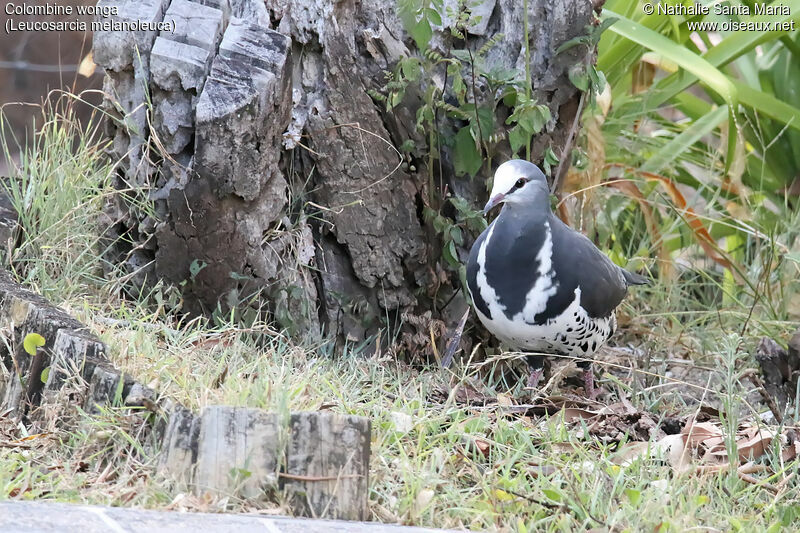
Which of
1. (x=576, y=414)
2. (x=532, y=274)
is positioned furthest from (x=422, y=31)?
(x=576, y=414)

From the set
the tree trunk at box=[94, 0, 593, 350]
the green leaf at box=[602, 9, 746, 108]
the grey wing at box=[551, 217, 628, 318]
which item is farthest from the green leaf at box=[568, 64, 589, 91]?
the green leaf at box=[602, 9, 746, 108]

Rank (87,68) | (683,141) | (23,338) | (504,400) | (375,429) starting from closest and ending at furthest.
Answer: (375,429) < (23,338) < (504,400) < (87,68) < (683,141)

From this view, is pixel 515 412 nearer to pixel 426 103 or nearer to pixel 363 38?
pixel 426 103

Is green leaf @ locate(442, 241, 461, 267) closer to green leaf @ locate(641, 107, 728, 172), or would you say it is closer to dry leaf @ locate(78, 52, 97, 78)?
green leaf @ locate(641, 107, 728, 172)

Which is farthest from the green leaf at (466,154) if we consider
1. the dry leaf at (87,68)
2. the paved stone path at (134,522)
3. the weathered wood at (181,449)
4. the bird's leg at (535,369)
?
the paved stone path at (134,522)

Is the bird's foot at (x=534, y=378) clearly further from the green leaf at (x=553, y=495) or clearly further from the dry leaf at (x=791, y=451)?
the green leaf at (x=553, y=495)

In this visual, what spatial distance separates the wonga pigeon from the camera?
3578 mm

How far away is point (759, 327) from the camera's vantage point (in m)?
4.81

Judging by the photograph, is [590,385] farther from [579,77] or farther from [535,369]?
[579,77]

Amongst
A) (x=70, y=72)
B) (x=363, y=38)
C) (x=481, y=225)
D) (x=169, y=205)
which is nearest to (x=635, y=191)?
(x=481, y=225)

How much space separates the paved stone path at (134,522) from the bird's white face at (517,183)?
1.60 metres

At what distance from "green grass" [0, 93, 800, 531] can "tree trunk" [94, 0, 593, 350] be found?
0.19 metres

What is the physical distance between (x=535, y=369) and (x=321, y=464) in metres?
1.80

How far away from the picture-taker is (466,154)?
13.1ft
